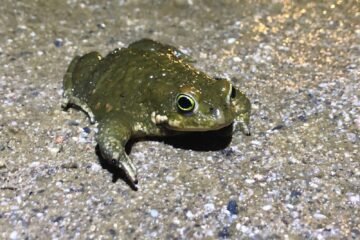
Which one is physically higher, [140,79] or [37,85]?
[140,79]

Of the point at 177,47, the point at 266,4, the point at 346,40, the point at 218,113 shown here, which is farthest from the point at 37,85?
the point at 346,40

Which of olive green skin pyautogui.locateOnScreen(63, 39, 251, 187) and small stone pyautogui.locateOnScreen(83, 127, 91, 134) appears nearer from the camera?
olive green skin pyautogui.locateOnScreen(63, 39, 251, 187)

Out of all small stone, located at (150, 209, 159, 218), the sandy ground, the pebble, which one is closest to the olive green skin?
the sandy ground

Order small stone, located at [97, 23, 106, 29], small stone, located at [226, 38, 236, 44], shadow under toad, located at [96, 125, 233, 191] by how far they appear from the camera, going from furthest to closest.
Result: small stone, located at [97, 23, 106, 29] < small stone, located at [226, 38, 236, 44] < shadow under toad, located at [96, 125, 233, 191]

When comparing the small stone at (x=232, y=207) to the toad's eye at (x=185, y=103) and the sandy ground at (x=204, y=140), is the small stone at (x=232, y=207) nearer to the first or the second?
the sandy ground at (x=204, y=140)

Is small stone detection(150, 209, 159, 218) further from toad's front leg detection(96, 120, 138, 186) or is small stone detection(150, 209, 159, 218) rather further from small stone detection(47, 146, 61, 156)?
small stone detection(47, 146, 61, 156)

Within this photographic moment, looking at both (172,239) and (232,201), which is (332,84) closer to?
(232,201)
